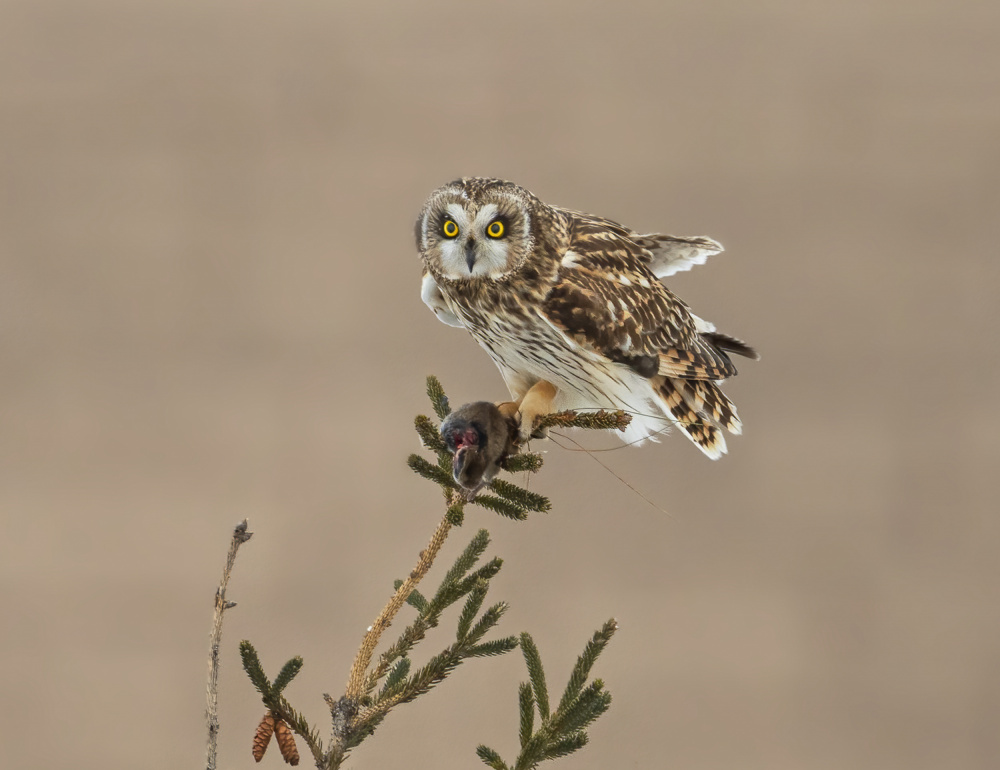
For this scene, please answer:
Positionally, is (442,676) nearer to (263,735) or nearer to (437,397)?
(263,735)

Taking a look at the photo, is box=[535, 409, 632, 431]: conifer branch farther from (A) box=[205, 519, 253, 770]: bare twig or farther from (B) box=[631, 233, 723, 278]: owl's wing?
(B) box=[631, 233, 723, 278]: owl's wing

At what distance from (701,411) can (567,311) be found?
0.31 m

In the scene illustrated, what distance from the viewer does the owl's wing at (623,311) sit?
1.13 m

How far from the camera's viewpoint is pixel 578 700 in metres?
0.80

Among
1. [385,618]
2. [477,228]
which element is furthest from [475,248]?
[385,618]

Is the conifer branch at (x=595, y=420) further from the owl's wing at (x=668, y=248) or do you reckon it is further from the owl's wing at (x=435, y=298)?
the owl's wing at (x=668, y=248)

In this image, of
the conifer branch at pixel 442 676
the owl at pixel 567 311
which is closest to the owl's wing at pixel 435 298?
the owl at pixel 567 311

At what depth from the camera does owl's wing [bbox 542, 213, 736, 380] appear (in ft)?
3.72

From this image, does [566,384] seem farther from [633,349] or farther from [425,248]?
[425,248]

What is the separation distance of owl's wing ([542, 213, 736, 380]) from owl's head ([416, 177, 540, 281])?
0.09 meters

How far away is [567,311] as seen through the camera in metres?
1.13

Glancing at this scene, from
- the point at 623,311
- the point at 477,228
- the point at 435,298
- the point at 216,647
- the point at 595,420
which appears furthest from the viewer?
the point at 435,298

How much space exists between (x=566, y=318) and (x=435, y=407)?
211 mm

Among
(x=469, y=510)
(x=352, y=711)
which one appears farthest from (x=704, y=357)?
(x=352, y=711)
